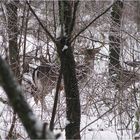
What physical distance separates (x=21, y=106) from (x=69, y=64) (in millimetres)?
1998

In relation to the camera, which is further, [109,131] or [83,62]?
[83,62]

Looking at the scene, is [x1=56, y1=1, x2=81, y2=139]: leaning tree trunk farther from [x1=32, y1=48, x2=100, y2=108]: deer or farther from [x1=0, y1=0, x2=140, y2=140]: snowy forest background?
[x1=32, y1=48, x2=100, y2=108]: deer

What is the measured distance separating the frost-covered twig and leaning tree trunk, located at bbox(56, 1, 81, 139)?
1.76m

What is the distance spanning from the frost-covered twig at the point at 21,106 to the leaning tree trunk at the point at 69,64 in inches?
69.2

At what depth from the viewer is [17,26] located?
6.01 metres

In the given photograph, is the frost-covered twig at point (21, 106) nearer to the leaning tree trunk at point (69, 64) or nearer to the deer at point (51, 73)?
the leaning tree trunk at point (69, 64)

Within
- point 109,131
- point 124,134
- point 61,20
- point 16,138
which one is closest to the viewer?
point 61,20

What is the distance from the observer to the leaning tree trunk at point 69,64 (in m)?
3.22

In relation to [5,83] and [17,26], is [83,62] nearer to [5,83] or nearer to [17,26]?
[17,26]

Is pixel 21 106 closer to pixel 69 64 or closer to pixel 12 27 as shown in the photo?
pixel 69 64

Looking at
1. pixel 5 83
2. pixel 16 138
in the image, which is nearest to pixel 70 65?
pixel 16 138

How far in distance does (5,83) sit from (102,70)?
600cm

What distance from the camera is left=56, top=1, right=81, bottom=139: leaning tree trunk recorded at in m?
3.22

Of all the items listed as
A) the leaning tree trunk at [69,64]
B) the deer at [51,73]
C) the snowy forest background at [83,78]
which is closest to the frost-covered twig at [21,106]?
the leaning tree trunk at [69,64]
